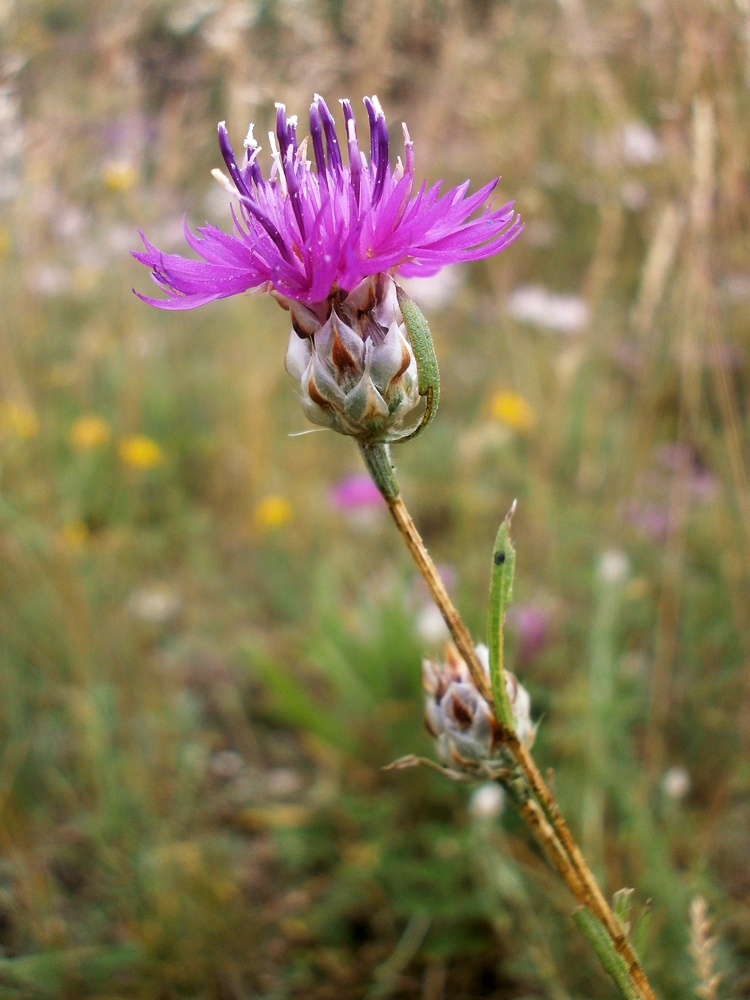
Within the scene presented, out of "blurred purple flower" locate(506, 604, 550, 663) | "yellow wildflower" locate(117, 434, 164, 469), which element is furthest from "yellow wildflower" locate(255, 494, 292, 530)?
"blurred purple flower" locate(506, 604, 550, 663)

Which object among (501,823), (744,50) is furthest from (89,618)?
(744,50)

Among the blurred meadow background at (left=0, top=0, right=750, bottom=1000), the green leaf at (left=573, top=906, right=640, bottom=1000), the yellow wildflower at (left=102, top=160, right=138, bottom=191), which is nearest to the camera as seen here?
the green leaf at (left=573, top=906, right=640, bottom=1000)

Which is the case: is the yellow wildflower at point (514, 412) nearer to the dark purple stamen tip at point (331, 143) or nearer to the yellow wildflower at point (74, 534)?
the yellow wildflower at point (74, 534)

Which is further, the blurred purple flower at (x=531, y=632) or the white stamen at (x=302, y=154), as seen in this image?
the blurred purple flower at (x=531, y=632)

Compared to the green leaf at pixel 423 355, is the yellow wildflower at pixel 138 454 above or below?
above

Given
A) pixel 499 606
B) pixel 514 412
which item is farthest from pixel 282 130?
pixel 514 412

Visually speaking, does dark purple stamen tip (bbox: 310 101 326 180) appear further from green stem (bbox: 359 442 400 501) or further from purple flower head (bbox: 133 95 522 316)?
green stem (bbox: 359 442 400 501)

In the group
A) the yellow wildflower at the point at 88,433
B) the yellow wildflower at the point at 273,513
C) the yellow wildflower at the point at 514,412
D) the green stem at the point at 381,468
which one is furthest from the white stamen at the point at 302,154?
the yellow wildflower at the point at 88,433
